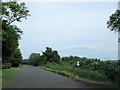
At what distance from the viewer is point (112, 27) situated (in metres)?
17.8

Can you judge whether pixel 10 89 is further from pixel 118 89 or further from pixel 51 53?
pixel 51 53

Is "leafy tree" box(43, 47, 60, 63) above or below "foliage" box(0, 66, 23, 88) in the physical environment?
above

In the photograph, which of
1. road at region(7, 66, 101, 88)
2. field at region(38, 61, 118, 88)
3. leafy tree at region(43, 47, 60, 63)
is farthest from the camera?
leafy tree at region(43, 47, 60, 63)

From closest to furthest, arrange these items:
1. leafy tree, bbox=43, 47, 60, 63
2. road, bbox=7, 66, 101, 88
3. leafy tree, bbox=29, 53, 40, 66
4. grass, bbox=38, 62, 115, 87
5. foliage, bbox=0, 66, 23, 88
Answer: grass, bbox=38, 62, 115, 87 < road, bbox=7, 66, 101, 88 < foliage, bbox=0, 66, 23, 88 < leafy tree, bbox=43, 47, 60, 63 < leafy tree, bbox=29, 53, 40, 66

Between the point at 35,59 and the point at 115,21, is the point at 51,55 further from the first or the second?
the point at 115,21

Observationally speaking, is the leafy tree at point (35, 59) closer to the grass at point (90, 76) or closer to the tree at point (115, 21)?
the grass at point (90, 76)

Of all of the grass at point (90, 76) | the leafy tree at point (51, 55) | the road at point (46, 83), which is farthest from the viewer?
the leafy tree at point (51, 55)

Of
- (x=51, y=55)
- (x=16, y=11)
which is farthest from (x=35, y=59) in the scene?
(x=16, y=11)

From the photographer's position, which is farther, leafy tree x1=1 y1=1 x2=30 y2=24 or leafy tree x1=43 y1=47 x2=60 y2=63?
leafy tree x1=43 y1=47 x2=60 y2=63

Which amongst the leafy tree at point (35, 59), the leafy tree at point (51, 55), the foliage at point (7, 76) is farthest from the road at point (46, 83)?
the leafy tree at point (35, 59)

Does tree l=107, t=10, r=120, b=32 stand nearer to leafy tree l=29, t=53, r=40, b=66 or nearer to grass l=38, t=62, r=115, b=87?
grass l=38, t=62, r=115, b=87

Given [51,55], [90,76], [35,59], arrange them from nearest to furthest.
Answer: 1. [90,76]
2. [51,55]
3. [35,59]

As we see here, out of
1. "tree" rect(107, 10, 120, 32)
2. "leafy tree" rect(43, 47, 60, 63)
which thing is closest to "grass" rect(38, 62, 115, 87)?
"tree" rect(107, 10, 120, 32)

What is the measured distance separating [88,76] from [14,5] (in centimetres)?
1234
